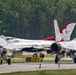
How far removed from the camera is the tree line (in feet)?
488

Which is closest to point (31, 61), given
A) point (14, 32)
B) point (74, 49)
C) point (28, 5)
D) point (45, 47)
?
point (74, 49)

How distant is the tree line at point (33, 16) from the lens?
148750 millimetres

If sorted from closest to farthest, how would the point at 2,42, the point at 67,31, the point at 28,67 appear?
the point at 28,67
the point at 2,42
the point at 67,31

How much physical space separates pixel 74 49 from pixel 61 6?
90328 millimetres

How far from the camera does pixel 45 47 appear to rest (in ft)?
298

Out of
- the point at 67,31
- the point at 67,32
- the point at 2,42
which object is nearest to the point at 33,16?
the point at 67,31

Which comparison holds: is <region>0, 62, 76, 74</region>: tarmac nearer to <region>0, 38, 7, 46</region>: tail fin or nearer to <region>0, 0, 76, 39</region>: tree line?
<region>0, 38, 7, 46</region>: tail fin

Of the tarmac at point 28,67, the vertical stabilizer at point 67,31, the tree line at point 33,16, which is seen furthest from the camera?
the tree line at point 33,16

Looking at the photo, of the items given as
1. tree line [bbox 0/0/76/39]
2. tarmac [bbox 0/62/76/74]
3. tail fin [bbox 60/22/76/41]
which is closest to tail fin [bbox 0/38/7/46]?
tail fin [bbox 60/22/76/41]

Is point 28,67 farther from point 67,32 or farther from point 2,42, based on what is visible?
point 67,32

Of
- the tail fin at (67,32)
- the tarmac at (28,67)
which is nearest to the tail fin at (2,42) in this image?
the tail fin at (67,32)

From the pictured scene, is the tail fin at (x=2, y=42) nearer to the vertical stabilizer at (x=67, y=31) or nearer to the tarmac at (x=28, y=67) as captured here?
the vertical stabilizer at (x=67, y=31)

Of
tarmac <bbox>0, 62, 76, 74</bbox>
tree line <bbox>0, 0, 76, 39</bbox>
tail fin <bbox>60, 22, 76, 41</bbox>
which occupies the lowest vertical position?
tarmac <bbox>0, 62, 76, 74</bbox>

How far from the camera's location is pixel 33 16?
15262cm
